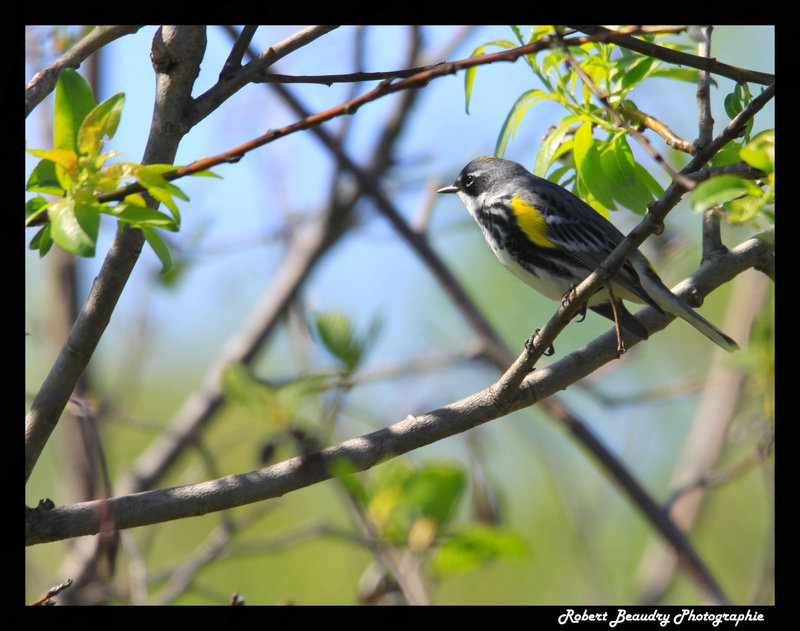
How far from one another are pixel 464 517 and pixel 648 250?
117 inches

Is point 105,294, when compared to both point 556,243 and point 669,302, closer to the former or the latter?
point 669,302

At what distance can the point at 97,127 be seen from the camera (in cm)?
169

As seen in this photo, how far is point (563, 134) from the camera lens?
252 centimetres

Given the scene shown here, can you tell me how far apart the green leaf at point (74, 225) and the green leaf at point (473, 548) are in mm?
1896

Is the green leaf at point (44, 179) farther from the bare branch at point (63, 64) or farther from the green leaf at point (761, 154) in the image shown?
the green leaf at point (761, 154)

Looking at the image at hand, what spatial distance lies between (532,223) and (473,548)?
5.11ft

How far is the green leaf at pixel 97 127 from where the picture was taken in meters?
1.68

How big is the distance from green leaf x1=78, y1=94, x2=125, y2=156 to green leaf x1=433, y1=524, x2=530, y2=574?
6.41 feet

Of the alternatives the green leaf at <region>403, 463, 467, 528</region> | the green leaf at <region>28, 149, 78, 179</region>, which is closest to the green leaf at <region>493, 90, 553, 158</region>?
the green leaf at <region>403, 463, 467, 528</region>

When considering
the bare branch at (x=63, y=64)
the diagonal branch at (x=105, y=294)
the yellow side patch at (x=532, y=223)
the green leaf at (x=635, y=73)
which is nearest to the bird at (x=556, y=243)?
the yellow side patch at (x=532, y=223)
